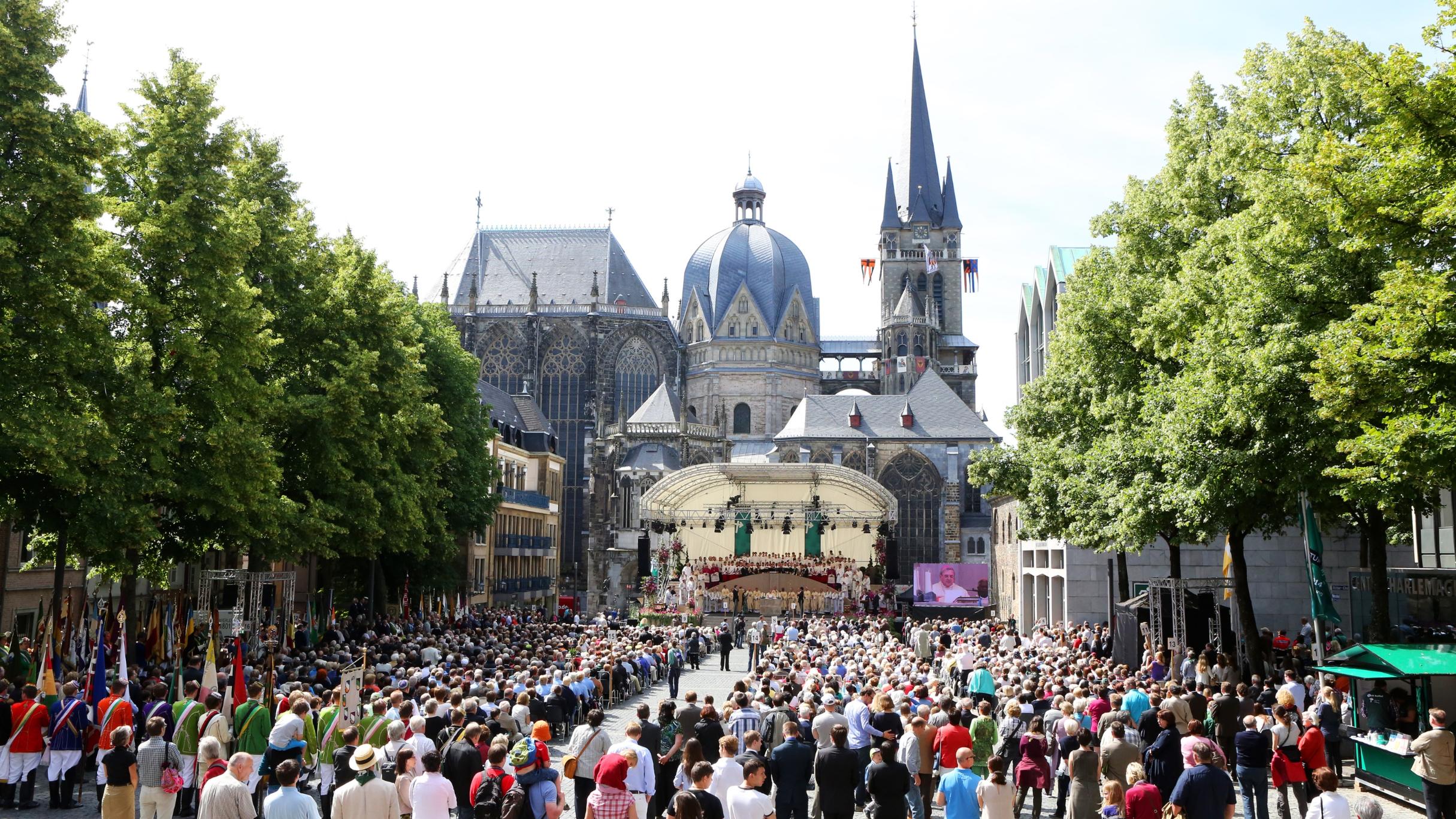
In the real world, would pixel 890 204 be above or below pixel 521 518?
above

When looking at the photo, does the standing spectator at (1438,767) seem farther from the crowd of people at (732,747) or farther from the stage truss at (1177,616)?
the stage truss at (1177,616)

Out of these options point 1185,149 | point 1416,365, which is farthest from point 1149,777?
point 1185,149

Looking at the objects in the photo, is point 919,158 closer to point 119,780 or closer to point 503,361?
point 503,361

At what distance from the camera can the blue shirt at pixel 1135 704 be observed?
46.2 ft

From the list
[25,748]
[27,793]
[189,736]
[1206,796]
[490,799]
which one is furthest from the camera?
[27,793]

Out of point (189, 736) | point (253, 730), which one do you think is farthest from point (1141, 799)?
point (189, 736)

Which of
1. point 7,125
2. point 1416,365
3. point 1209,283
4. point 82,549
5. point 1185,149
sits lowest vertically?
point 82,549

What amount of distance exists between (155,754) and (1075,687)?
10404mm

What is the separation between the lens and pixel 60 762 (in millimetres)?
13094

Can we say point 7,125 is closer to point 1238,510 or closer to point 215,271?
point 215,271

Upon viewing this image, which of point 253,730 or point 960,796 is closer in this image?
point 960,796

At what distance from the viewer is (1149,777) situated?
39.6 feet

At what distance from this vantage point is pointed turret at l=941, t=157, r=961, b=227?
10025 centimetres

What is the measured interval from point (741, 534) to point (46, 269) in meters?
39.8
